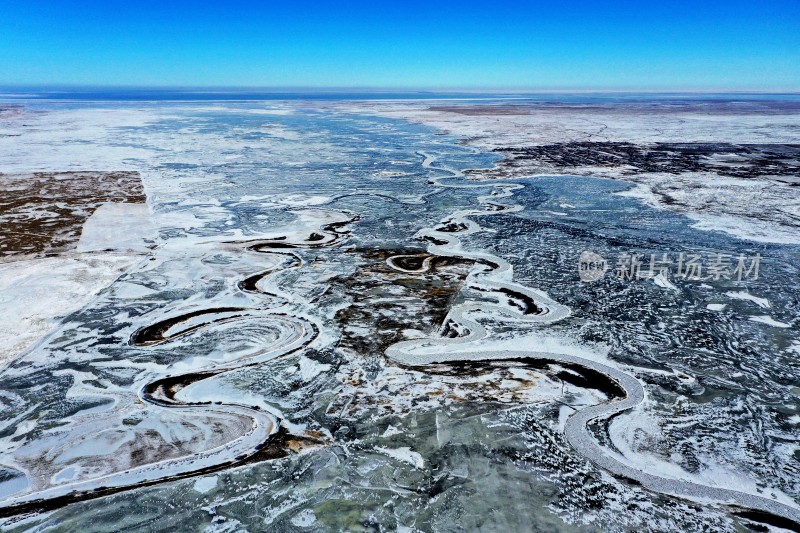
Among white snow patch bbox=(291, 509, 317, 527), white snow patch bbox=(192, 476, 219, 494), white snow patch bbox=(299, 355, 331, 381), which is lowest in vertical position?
white snow patch bbox=(291, 509, 317, 527)

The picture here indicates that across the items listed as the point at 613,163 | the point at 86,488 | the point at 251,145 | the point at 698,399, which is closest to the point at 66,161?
the point at 251,145

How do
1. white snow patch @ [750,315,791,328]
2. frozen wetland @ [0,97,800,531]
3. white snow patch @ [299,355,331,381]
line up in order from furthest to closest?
white snow patch @ [750,315,791,328], white snow patch @ [299,355,331,381], frozen wetland @ [0,97,800,531]

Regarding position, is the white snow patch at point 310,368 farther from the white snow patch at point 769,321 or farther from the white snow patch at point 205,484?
the white snow patch at point 769,321


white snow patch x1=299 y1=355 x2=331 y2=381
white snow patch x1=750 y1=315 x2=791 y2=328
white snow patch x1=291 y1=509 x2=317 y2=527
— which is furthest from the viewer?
white snow patch x1=750 y1=315 x2=791 y2=328

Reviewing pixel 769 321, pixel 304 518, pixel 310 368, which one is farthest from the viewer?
pixel 769 321

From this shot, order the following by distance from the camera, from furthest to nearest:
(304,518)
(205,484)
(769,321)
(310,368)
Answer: (769,321) → (310,368) → (205,484) → (304,518)

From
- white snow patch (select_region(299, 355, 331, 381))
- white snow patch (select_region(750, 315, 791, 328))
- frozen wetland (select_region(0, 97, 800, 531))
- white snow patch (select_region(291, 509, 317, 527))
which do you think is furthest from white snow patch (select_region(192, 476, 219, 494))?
white snow patch (select_region(750, 315, 791, 328))

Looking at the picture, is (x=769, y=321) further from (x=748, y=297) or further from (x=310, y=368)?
(x=310, y=368)

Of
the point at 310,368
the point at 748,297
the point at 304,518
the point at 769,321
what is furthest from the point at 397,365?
the point at 748,297

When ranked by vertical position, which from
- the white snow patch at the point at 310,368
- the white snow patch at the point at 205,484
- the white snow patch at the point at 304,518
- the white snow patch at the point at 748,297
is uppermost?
the white snow patch at the point at 748,297

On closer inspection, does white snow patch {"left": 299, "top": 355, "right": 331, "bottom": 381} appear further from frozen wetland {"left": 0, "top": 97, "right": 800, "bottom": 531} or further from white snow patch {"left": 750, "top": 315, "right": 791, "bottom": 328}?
white snow patch {"left": 750, "top": 315, "right": 791, "bottom": 328}

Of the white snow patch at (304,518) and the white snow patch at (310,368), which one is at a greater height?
the white snow patch at (310,368)

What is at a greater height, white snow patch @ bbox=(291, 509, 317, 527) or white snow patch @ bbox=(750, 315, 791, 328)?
white snow patch @ bbox=(750, 315, 791, 328)

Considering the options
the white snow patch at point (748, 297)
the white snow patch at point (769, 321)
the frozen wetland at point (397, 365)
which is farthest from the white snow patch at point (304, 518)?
the white snow patch at point (748, 297)
